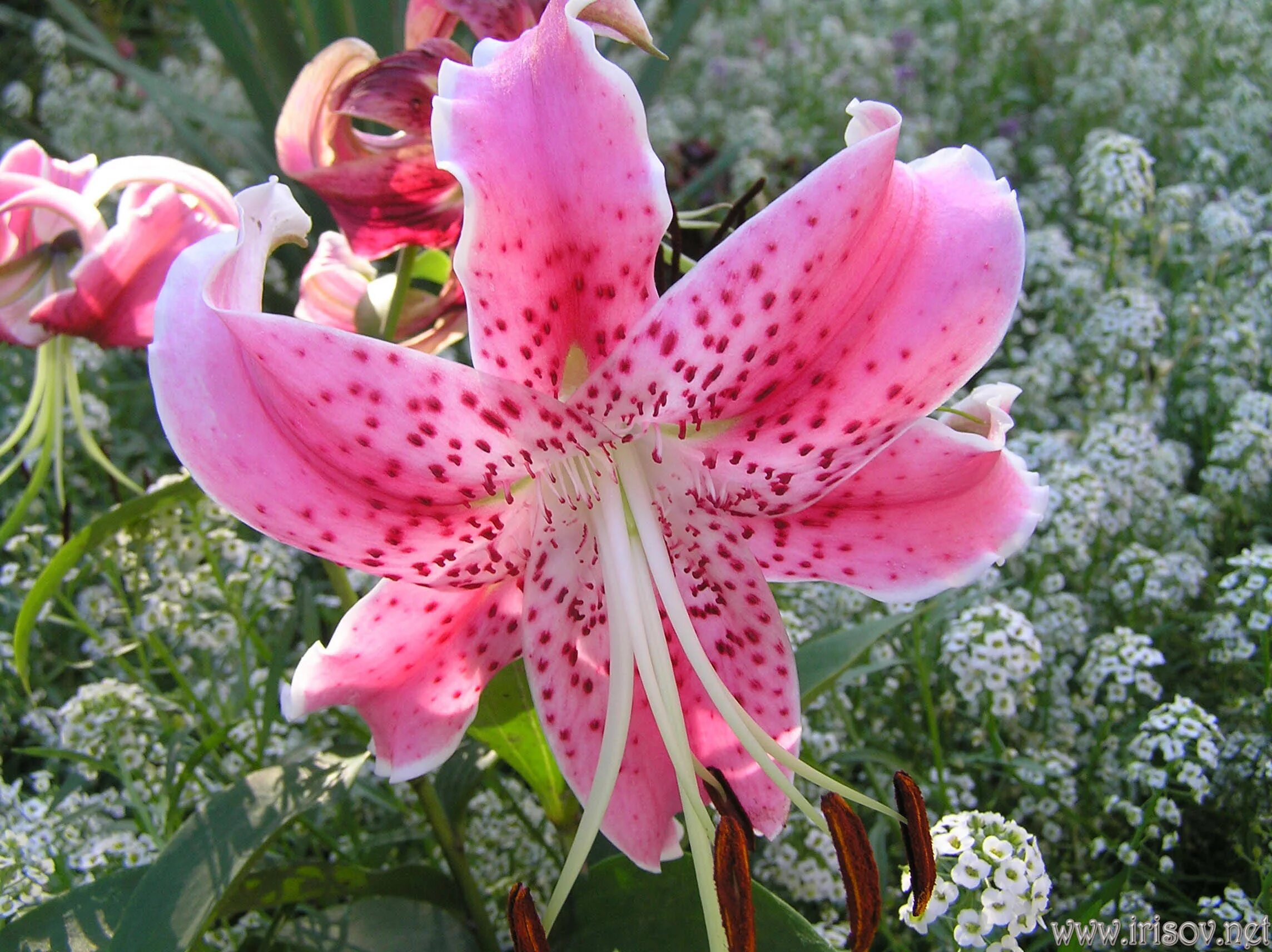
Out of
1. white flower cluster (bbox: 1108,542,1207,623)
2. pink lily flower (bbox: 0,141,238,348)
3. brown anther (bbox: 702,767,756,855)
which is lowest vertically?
white flower cluster (bbox: 1108,542,1207,623)

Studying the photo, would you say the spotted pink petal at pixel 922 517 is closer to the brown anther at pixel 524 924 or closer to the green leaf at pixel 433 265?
the brown anther at pixel 524 924

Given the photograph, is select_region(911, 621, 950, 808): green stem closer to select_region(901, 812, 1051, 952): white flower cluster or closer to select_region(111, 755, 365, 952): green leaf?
select_region(901, 812, 1051, 952): white flower cluster

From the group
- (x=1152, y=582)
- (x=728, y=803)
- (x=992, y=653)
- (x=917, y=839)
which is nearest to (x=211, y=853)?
(x=728, y=803)

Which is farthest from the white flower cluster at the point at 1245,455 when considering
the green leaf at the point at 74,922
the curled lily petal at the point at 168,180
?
the green leaf at the point at 74,922

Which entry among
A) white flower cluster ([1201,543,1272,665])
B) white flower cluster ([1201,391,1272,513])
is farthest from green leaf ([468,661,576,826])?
white flower cluster ([1201,391,1272,513])

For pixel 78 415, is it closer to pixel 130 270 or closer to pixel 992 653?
pixel 130 270

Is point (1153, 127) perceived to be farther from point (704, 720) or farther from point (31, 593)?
point (31, 593)

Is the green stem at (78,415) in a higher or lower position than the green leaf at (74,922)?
higher
